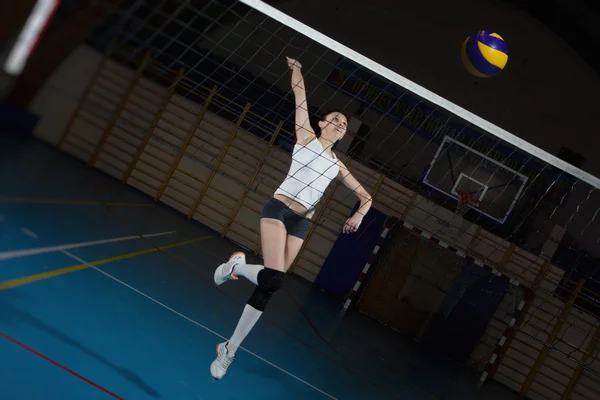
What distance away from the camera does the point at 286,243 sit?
3121 millimetres

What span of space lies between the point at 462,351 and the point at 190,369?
6407mm

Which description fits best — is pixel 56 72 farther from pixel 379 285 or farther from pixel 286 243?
pixel 286 243

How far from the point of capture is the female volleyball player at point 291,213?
2910 mm

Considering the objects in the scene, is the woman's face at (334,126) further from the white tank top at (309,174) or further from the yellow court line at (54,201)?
the yellow court line at (54,201)

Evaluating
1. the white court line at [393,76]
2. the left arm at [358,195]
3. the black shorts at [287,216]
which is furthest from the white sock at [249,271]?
the white court line at [393,76]

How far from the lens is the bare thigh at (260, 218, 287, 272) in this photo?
2938mm

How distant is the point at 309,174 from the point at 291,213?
0.32m

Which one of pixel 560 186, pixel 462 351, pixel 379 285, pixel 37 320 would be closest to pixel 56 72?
pixel 379 285

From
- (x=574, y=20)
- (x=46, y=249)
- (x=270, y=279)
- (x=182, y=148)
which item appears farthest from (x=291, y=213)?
(x=574, y=20)

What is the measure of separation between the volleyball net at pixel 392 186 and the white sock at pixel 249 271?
5016mm

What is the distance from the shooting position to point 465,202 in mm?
8328

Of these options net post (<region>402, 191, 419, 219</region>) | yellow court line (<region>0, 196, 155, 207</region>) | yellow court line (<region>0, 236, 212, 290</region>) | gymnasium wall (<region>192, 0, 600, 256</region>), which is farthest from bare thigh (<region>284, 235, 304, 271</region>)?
gymnasium wall (<region>192, 0, 600, 256</region>)

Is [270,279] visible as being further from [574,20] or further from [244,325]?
[574,20]

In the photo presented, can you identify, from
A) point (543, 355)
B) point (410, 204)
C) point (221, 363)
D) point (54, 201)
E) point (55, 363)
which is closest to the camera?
point (55, 363)
